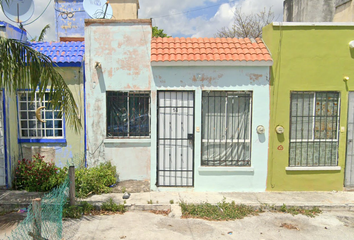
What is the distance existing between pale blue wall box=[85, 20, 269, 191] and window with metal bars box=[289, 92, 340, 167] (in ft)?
2.53

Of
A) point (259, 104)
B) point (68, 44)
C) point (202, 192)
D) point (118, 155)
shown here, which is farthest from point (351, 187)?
point (68, 44)

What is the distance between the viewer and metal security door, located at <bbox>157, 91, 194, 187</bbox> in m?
7.14

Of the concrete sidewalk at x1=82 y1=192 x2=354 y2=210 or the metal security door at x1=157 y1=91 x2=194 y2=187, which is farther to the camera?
the metal security door at x1=157 y1=91 x2=194 y2=187

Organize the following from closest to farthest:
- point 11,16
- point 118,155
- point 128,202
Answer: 1. point 128,202
2. point 118,155
3. point 11,16

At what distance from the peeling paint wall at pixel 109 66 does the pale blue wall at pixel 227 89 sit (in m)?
0.62

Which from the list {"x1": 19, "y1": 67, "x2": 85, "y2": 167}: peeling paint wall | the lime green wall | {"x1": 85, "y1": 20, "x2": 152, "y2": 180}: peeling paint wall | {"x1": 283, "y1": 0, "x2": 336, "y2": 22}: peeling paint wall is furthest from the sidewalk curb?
{"x1": 283, "y1": 0, "x2": 336, "y2": 22}: peeling paint wall

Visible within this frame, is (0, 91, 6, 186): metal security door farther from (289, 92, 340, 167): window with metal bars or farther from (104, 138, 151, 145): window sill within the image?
(289, 92, 340, 167): window with metal bars

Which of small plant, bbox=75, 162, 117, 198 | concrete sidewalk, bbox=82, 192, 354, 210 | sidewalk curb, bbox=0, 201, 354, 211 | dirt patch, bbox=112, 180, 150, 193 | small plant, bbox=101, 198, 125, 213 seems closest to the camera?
small plant, bbox=101, 198, 125, 213

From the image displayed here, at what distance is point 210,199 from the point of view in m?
6.68

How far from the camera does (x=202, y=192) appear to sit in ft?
23.4

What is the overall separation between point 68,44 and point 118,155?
3.63 m

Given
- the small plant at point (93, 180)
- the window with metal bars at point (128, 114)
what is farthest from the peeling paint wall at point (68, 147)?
the window with metal bars at point (128, 114)

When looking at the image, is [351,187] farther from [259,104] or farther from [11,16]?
[11,16]

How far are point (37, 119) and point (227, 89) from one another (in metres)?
5.08
